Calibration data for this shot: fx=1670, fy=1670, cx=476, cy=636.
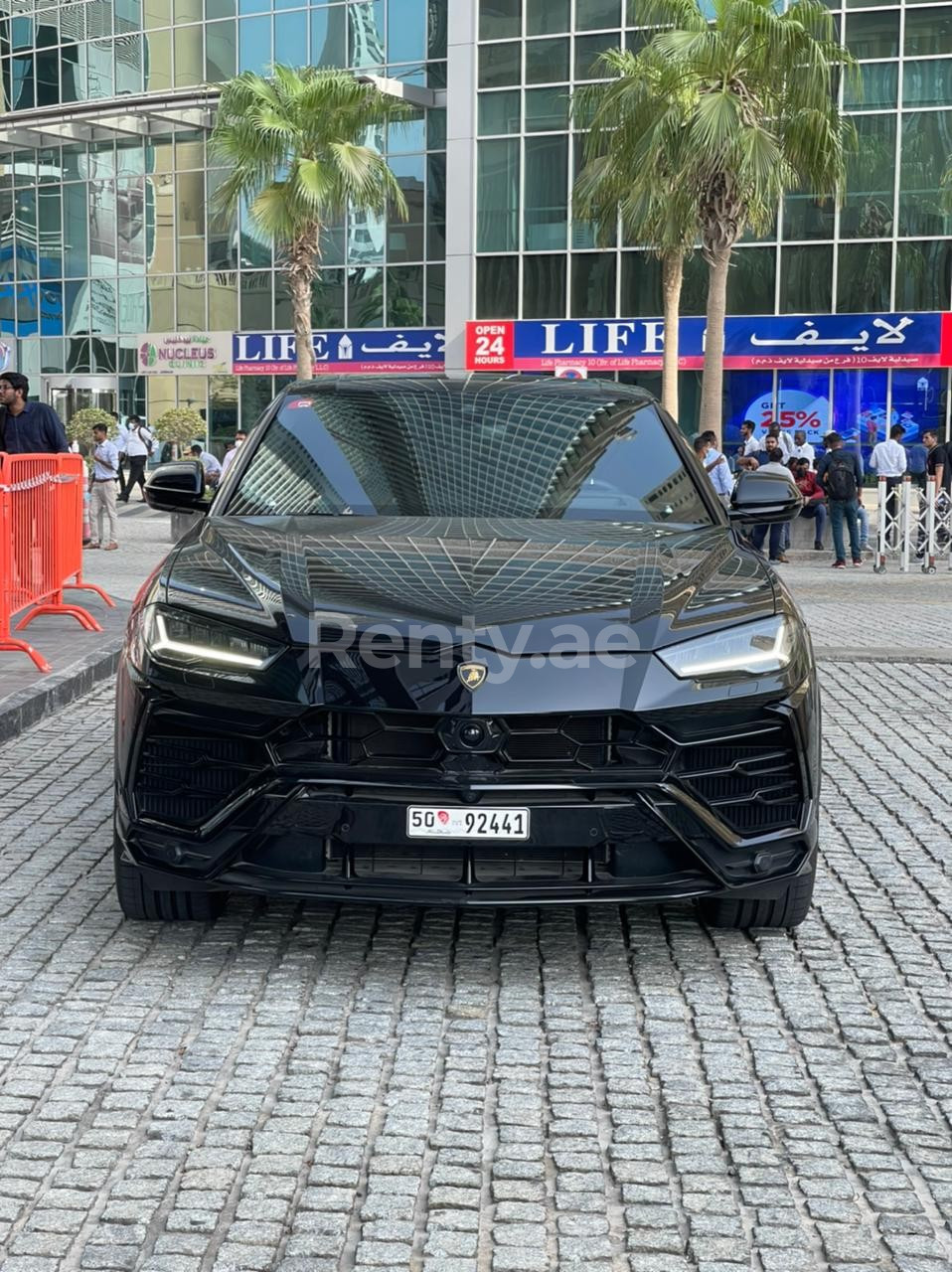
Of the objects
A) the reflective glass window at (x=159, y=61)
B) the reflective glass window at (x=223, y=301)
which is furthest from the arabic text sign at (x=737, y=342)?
the reflective glass window at (x=159, y=61)

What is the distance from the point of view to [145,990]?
14.8ft

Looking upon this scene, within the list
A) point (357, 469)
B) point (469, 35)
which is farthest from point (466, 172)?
point (357, 469)

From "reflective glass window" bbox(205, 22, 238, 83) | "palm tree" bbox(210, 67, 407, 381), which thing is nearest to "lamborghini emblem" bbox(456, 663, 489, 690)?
"palm tree" bbox(210, 67, 407, 381)

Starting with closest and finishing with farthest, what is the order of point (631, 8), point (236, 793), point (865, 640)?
point (236, 793), point (865, 640), point (631, 8)

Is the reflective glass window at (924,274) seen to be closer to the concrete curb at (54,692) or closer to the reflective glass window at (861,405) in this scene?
the reflective glass window at (861,405)

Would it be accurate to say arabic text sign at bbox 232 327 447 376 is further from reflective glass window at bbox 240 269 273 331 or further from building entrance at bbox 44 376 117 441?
building entrance at bbox 44 376 117 441

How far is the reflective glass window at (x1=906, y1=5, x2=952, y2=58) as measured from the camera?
39.2 meters

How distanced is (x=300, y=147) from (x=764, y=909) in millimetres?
28507

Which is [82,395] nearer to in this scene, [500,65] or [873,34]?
[500,65]

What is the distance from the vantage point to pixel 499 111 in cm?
4347

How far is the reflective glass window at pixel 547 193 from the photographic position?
42.8m

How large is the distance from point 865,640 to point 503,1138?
10252 millimetres

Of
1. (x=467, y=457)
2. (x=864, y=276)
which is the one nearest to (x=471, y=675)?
(x=467, y=457)

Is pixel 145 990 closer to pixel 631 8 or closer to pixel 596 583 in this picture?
pixel 596 583
